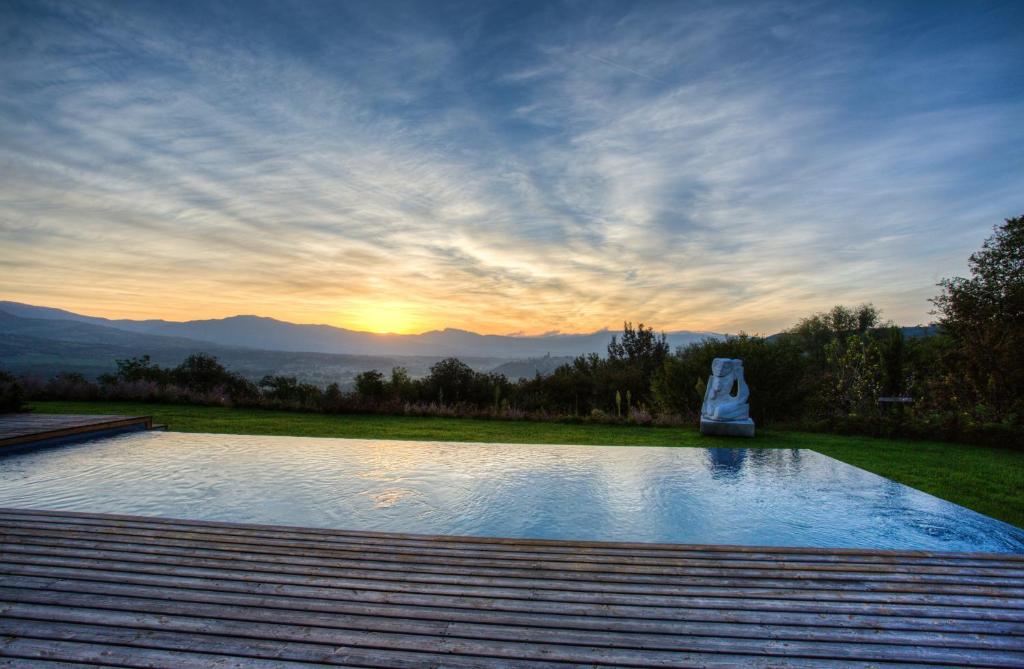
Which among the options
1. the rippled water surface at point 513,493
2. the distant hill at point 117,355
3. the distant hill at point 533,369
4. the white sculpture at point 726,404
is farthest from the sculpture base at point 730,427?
the distant hill at point 117,355

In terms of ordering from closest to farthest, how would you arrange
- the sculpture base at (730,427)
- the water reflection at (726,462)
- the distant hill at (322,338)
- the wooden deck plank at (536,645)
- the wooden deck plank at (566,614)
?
the wooden deck plank at (536,645)
the wooden deck plank at (566,614)
the water reflection at (726,462)
the sculpture base at (730,427)
the distant hill at (322,338)

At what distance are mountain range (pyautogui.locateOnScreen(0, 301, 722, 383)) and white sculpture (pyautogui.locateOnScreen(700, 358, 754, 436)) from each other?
146 ft

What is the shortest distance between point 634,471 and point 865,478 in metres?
2.77

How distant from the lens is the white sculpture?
31.2 feet

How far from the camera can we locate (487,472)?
6.22 meters

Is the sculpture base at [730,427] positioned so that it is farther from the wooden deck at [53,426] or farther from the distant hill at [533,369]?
the wooden deck at [53,426]

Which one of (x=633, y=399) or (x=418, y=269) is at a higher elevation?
(x=418, y=269)

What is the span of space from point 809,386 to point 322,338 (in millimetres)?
120936

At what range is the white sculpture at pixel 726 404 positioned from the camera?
950 cm

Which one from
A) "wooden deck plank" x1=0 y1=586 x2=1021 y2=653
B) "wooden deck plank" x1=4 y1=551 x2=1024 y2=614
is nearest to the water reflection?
"wooden deck plank" x1=4 y1=551 x2=1024 y2=614

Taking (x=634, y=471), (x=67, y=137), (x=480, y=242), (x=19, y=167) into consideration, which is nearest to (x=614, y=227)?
(x=480, y=242)

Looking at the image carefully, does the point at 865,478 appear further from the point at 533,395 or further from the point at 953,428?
the point at 533,395

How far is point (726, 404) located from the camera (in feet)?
32.0

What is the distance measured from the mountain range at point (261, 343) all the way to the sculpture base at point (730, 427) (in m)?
44.7
